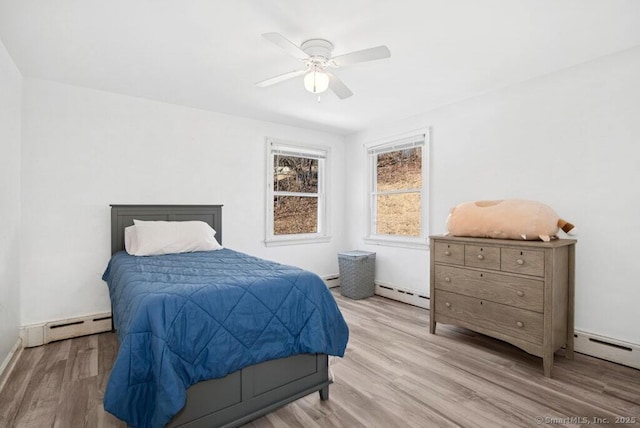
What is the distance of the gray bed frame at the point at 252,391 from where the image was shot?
1581 mm

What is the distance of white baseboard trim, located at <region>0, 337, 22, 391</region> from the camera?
227 centimetres

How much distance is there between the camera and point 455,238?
9.58 feet

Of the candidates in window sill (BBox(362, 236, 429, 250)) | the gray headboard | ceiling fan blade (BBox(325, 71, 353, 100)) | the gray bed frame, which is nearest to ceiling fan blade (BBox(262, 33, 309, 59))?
ceiling fan blade (BBox(325, 71, 353, 100))

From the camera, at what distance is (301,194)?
468cm

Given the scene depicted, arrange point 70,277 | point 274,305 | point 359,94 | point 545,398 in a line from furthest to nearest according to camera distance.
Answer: point 359,94
point 70,277
point 545,398
point 274,305

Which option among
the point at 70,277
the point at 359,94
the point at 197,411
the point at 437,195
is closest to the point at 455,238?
the point at 437,195

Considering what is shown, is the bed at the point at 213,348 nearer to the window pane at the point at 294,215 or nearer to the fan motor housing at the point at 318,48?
the fan motor housing at the point at 318,48

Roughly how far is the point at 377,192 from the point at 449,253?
5.94 ft

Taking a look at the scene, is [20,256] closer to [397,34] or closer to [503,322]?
[397,34]

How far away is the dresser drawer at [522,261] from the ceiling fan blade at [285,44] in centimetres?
210

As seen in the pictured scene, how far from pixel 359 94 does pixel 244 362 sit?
8.75 feet

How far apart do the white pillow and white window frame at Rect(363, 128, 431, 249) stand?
7.29 feet

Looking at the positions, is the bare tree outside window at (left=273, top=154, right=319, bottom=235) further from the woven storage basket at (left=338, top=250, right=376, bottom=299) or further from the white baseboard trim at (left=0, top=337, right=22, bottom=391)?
the white baseboard trim at (left=0, top=337, right=22, bottom=391)

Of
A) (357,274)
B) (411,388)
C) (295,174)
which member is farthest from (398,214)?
(411,388)
